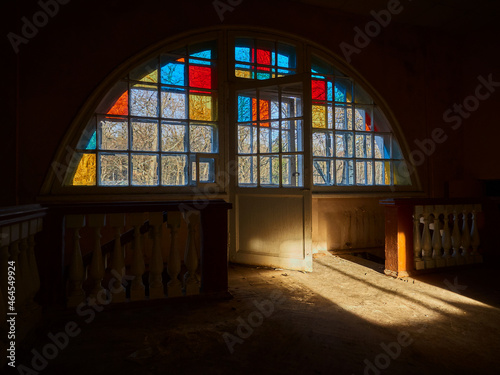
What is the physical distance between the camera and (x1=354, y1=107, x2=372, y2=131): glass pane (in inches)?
178

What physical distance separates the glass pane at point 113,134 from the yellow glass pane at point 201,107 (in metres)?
0.80

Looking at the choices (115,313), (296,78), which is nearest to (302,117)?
(296,78)

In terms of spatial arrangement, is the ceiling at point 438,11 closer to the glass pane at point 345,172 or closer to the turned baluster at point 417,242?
the glass pane at point 345,172

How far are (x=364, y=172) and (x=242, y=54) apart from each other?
7.77 feet

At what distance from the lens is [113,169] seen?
3504 millimetres

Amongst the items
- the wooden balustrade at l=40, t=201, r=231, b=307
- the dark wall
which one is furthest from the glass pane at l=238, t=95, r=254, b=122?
the wooden balustrade at l=40, t=201, r=231, b=307

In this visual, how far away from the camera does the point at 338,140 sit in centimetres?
442

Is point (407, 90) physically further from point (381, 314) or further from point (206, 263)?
point (206, 263)

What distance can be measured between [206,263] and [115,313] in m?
0.71

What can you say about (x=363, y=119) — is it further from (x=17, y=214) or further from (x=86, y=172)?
(x=17, y=214)

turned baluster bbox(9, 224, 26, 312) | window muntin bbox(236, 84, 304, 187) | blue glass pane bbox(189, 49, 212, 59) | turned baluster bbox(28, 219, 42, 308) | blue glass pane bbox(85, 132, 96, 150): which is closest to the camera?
turned baluster bbox(9, 224, 26, 312)
